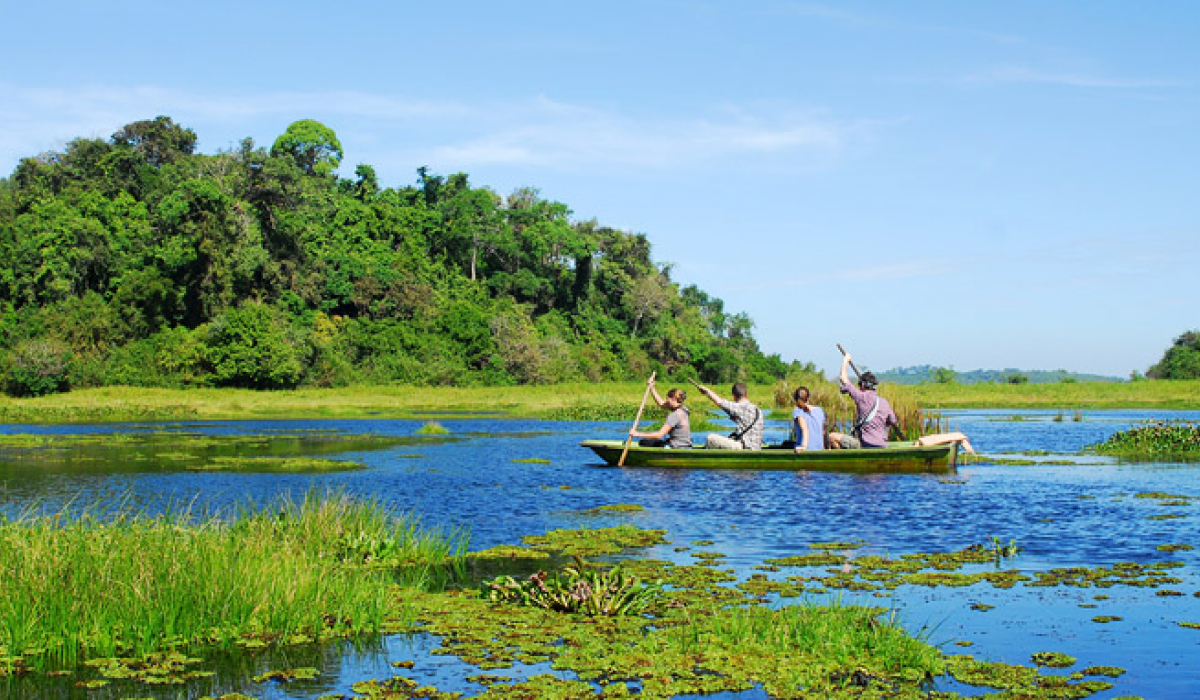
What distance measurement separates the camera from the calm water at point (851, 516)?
28.1 ft

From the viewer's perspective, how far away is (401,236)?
240 ft

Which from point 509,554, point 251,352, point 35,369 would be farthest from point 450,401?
point 509,554

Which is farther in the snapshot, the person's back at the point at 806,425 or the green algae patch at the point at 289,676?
the person's back at the point at 806,425

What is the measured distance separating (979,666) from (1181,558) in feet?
19.1

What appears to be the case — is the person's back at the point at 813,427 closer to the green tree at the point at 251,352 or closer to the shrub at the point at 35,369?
the green tree at the point at 251,352

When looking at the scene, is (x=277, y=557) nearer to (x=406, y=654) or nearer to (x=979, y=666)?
(x=406, y=654)

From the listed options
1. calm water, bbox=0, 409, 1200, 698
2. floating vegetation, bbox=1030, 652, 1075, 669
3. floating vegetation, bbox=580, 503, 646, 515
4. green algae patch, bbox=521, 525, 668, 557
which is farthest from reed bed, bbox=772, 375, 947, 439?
floating vegetation, bbox=1030, 652, 1075, 669

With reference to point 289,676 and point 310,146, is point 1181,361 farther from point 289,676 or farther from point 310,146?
point 289,676

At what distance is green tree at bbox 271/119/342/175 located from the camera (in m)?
78.4

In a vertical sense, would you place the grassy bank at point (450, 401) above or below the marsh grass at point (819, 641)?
above

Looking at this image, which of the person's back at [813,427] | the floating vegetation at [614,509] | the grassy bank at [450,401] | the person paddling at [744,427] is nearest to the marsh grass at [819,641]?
the floating vegetation at [614,509]

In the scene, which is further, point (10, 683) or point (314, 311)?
point (314, 311)

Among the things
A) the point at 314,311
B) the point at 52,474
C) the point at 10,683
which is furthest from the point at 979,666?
the point at 314,311

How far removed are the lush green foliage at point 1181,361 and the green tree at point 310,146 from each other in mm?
59964
